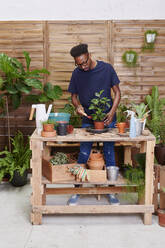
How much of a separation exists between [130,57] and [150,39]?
409 millimetres

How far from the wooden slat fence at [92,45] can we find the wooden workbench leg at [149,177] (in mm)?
1858

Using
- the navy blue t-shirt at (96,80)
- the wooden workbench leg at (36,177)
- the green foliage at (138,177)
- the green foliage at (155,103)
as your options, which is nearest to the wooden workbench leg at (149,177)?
the green foliage at (138,177)

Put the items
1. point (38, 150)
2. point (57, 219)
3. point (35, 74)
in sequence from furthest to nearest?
1. point (35, 74)
2. point (57, 219)
3. point (38, 150)

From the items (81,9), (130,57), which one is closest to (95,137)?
(130,57)

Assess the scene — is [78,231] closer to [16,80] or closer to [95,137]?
[95,137]

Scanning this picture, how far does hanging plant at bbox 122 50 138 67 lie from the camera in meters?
4.82

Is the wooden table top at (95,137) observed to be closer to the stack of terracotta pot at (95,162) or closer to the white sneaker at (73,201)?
the stack of terracotta pot at (95,162)

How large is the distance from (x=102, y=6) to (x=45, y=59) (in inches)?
48.3

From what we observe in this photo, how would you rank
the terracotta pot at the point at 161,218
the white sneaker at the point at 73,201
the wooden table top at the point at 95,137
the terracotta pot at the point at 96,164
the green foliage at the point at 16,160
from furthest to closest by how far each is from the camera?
the green foliage at the point at 16,160 < the white sneaker at the point at 73,201 < the terracotta pot at the point at 96,164 < the terracotta pot at the point at 161,218 < the wooden table top at the point at 95,137

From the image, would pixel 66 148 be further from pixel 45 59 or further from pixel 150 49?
pixel 150 49

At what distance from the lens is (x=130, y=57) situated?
15.8ft

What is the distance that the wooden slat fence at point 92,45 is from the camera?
190 inches

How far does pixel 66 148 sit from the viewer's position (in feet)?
16.5

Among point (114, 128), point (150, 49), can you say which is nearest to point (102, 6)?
point (150, 49)
